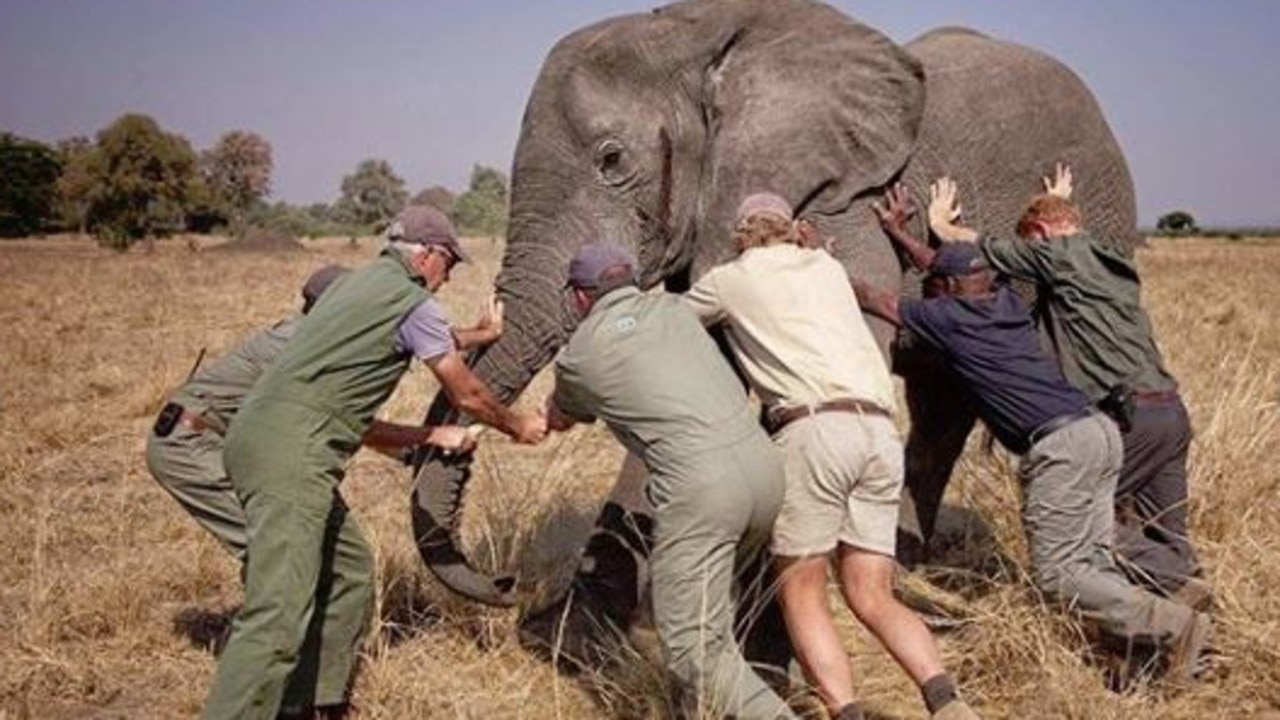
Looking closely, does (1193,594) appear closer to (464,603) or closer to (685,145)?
(685,145)

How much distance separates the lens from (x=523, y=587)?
6.88 metres

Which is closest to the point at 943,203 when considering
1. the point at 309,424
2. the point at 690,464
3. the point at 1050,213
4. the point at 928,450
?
the point at 1050,213

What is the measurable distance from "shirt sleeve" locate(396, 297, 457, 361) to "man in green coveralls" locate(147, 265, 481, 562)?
2.47 feet

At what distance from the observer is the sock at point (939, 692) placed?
4645 mm

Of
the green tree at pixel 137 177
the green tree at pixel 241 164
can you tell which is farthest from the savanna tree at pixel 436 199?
the green tree at pixel 241 164

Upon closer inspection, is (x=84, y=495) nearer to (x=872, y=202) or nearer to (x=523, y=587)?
(x=523, y=587)

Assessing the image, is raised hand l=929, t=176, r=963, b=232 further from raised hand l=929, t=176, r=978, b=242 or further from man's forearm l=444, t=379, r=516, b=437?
man's forearm l=444, t=379, r=516, b=437

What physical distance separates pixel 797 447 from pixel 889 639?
78 centimetres

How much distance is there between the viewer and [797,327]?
500cm

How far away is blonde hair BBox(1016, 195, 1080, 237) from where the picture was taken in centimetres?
603

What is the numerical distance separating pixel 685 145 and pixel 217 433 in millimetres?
2646

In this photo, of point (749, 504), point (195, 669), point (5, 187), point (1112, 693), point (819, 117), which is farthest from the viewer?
point (5, 187)

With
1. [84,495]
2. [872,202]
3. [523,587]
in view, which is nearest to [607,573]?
[523,587]

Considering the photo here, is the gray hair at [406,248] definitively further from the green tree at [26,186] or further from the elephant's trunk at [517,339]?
the green tree at [26,186]
